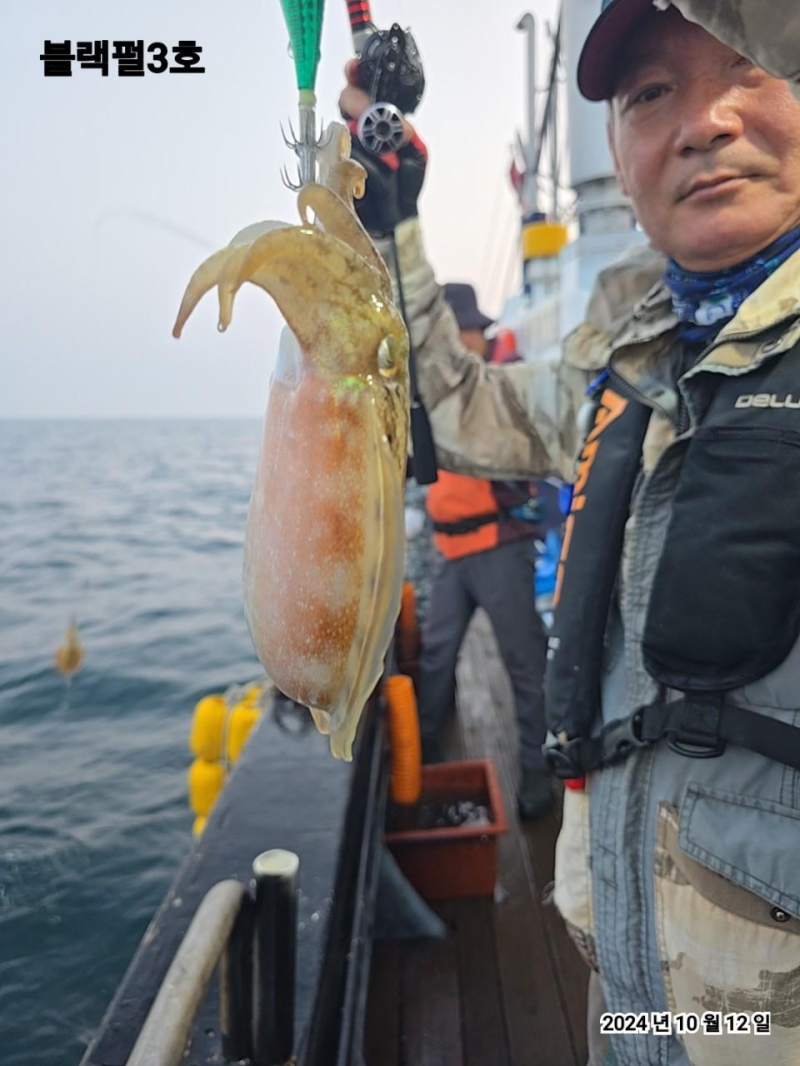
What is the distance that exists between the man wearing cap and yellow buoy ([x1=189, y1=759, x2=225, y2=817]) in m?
2.63

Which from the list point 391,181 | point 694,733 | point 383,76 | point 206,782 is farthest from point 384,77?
point 206,782

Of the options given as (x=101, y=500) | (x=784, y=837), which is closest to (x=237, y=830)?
(x=784, y=837)

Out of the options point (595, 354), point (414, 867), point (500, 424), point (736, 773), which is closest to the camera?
point (736, 773)

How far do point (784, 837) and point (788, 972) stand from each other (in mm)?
282

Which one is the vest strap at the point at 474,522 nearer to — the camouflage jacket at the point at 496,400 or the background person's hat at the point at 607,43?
the camouflage jacket at the point at 496,400

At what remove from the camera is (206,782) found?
4.07 meters

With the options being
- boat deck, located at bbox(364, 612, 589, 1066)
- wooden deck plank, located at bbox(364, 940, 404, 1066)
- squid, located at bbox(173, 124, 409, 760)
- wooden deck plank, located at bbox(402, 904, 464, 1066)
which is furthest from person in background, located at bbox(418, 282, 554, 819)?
squid, located at bbox(173, 124, 409, 760)

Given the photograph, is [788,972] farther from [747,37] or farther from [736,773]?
[747,37]

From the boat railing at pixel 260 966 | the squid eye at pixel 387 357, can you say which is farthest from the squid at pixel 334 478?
the boat railing at pixel 260 966

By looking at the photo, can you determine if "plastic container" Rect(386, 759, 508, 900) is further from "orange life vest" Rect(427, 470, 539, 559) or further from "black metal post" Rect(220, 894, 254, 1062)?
"black metal post" Rect(220, 894, 254, 1062)

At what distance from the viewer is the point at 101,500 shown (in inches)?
811

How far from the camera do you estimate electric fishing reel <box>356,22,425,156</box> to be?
154cm

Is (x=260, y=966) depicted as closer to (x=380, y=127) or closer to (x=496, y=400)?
(x=496, y=400)

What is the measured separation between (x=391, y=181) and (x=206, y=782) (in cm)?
339
